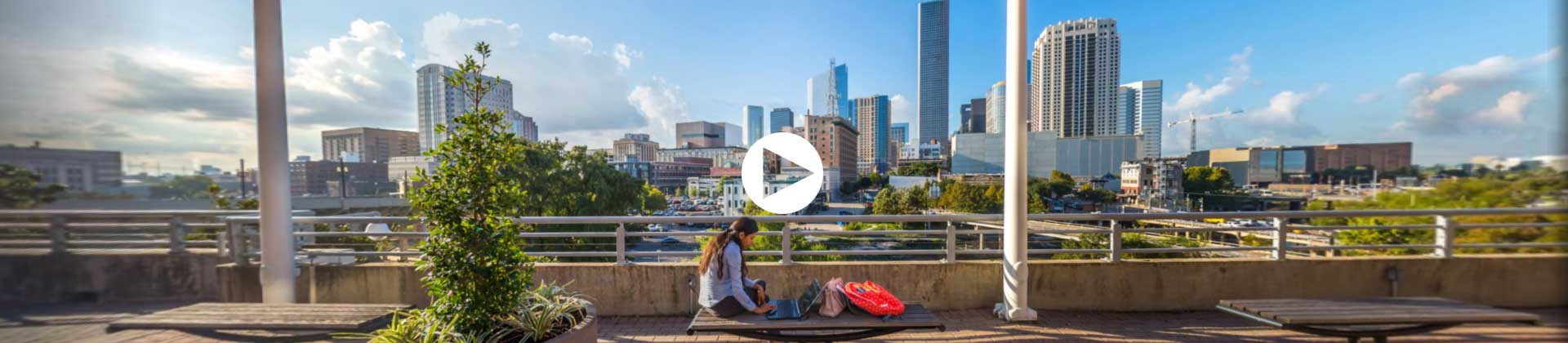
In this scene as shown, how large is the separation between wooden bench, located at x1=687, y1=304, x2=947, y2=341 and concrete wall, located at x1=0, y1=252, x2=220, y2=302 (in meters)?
5.74

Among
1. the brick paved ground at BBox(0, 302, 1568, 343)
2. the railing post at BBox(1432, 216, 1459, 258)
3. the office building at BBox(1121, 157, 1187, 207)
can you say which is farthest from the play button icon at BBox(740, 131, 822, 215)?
the railing post at BBox(1432, 216, 1459, 258)

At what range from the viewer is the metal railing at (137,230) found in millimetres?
4688

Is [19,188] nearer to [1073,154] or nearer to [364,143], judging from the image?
[364,143]

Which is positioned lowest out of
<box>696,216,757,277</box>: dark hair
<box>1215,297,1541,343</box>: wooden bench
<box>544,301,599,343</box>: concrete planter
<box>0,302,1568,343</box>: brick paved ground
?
<box>0,302,1568,343</box>: brick paved ground

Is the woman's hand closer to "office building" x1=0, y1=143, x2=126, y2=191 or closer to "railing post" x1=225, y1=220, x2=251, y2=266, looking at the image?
"office building" x1=0, y1=143, x2=126, y2=191

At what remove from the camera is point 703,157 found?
11484 mm

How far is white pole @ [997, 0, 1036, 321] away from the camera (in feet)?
12.7

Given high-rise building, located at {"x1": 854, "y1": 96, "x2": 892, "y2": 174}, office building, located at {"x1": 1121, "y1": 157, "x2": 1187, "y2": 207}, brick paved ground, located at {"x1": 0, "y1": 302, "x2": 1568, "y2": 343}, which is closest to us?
→ brick paved ground, located at {"x1": 0, "y1": 302, "x2": 1568, "y2": 343}

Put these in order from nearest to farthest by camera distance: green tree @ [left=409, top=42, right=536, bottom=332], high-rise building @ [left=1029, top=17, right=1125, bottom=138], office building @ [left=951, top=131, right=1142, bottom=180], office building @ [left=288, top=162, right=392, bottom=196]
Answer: green tree @ [left=409, top=42, right=536, bottom=332], high-rise building @ [left=1029, top=17, right=1125, bottom=138], office building @ [left=951, top=131, right=1142, bottom=180], office building @ [left=288, top=162, right=392, bottom=196]

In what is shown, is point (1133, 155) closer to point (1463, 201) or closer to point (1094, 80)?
point (1094, 80)

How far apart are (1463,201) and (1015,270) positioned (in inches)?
294

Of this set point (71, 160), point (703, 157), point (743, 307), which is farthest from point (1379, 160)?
point (71, 160)

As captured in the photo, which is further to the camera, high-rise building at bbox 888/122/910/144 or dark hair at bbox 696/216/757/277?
high-rise building at bbox 888/122/910/144

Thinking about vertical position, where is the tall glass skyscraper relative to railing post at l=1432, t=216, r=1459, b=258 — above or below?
above
